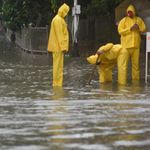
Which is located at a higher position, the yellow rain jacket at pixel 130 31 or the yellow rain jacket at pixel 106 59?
the yellow rain jacket at pixel 130 31

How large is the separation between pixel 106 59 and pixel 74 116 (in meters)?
5.38

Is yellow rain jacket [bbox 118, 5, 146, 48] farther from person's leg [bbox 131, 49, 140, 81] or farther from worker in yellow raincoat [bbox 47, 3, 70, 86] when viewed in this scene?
worker in yellow raincoat [bbox 47, 3, 70, 86]

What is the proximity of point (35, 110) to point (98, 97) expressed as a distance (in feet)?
7.13

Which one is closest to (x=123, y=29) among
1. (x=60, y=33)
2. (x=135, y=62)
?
(x=135, y=62)

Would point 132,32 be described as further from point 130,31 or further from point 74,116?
point 74,116

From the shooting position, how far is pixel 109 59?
15.1 meters

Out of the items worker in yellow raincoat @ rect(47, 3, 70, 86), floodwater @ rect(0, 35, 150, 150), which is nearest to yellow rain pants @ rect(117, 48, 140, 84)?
floodwater @ rect(0, 35, 150, 150)

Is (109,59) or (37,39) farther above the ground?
(37,39)

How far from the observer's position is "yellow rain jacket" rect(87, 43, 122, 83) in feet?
49.1

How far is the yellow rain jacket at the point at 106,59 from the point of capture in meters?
15.0

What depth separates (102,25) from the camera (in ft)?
113

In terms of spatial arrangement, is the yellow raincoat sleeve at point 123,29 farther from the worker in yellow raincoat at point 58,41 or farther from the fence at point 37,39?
the fence at point 37,39

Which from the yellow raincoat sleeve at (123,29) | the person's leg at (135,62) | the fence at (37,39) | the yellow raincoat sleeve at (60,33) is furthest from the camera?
the fence at (37,39)

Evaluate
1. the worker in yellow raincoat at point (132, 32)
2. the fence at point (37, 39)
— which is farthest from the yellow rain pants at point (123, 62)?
the fence at point (37, 39)
